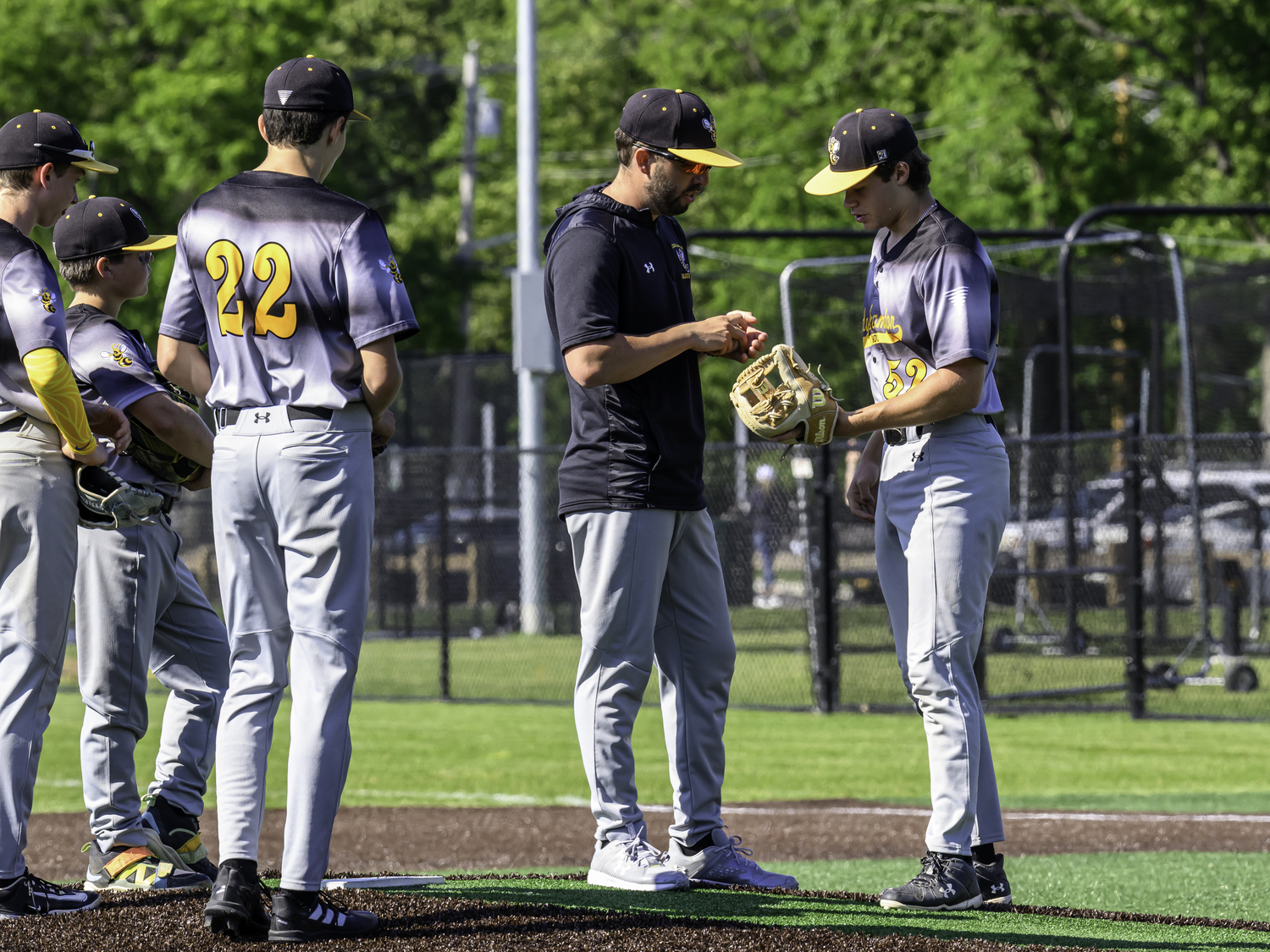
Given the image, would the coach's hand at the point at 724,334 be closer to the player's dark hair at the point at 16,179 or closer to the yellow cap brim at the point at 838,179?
the yellow cap brim at the point at 838,179

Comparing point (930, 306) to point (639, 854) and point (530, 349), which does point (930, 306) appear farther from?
point (530, 349)

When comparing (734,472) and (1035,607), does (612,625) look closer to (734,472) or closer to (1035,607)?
(1035,607)

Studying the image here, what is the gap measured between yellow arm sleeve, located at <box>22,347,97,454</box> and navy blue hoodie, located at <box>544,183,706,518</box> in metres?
1.46

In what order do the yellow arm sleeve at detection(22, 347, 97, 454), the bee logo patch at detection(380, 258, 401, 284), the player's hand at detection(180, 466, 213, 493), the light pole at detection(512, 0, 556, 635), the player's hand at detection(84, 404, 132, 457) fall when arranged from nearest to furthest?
the bee logo patch at detection(380, 258, 401, 284) < the yellow arm sleeve at detection(22, 347, 97, 454) < the player's hand at detection(84, 404, 132, 457) < the player's hand at detection(180, 466, 213, 493) < the light pole at detection(512, 0, 556, 635)

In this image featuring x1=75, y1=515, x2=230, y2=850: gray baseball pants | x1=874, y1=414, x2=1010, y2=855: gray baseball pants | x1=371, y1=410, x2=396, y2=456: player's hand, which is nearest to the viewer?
x1=371, y1=410, x2=396, y2=456: player's hand

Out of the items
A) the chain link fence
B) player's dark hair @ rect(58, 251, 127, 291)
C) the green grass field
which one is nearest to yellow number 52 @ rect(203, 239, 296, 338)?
player's dark hair @ rect(58, 251, 127, 291)

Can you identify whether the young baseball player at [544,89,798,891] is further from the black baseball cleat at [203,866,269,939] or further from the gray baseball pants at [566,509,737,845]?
the black baseball cleat at [203,866,269,939]

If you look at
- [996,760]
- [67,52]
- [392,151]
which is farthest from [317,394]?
[392,151]

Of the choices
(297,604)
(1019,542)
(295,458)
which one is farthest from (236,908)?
(1019,542)

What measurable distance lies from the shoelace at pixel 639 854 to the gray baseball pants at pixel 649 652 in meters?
0.04

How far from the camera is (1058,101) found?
78.8 ft

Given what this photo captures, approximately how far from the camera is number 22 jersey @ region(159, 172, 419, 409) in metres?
4.14

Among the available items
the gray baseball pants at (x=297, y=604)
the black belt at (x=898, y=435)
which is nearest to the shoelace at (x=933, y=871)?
the black belt at (x=898, y=435)

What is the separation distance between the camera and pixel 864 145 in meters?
4.84
